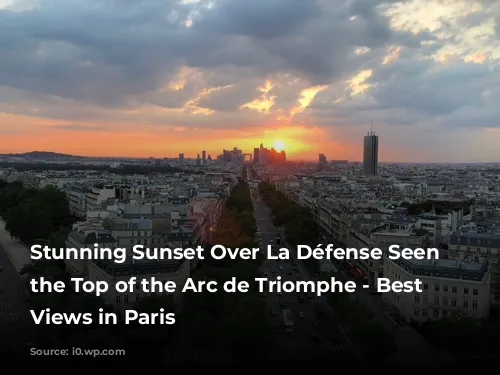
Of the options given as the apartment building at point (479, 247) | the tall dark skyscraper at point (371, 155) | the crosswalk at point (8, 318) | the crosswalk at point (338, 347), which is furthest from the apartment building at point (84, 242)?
the tall dark skyscraper at point (371, 155)

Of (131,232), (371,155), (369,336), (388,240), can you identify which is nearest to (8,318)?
(131,232)

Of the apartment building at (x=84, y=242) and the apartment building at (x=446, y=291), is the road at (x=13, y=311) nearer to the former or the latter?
the apartment building at (x=84, y=242)

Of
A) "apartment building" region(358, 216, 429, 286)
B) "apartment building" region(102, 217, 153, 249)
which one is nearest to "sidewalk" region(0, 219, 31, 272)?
"apartment building" region(102, 217, 153, 249)

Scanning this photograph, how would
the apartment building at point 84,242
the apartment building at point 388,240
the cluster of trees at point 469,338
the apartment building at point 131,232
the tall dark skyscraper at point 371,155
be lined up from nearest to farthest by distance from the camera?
1. the cluster of trees at point 469,338
2. the apartment building at point 84,242
3. the apartment building at point 388,240
4. the apartment building at point 131,232
5. the tall dark skyscraper at point 371,155

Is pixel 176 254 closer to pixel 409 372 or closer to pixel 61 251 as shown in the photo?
pixel 61 251

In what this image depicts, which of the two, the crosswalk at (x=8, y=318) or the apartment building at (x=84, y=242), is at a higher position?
the apartment building at (x=84, y=242)

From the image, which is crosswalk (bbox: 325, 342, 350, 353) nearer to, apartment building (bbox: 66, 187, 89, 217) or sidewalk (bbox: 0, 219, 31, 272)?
sidewalk (bbox: 0, 219, 31, 272)

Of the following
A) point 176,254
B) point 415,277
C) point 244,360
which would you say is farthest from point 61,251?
point 415,277
